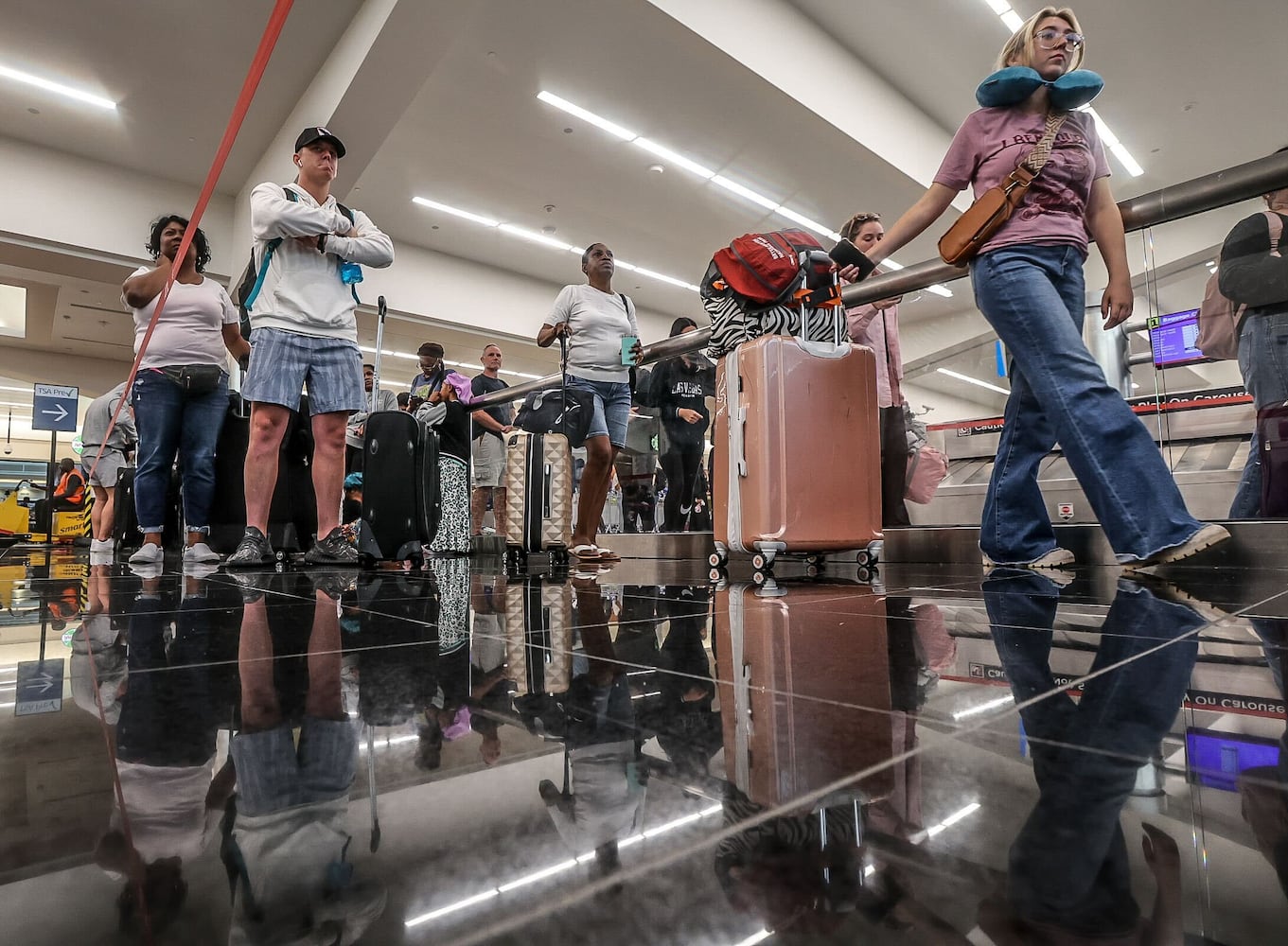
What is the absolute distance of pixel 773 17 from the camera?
20.2ft

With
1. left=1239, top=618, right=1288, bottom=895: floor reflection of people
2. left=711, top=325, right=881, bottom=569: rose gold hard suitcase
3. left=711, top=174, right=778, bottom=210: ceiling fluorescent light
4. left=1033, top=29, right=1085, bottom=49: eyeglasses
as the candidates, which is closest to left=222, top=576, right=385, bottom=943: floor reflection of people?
left=1239, top=618, right=1288, bottom=895: floor reflection of people

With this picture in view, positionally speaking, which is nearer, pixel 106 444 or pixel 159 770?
pixel 159 770

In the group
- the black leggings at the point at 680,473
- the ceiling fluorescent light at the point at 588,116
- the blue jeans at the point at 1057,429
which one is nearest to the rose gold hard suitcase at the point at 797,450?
the blue jeans at the point at 1057,429

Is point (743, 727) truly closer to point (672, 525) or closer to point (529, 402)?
point (529, 402)

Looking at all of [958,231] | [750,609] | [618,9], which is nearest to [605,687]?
[750,609]

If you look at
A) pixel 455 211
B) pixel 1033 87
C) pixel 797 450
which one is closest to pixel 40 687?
pixel 797 450

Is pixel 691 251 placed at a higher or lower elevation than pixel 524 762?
higher

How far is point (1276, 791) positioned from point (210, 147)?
31.0 feet

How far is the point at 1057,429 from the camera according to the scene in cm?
172

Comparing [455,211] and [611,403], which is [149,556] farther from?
[455,211]

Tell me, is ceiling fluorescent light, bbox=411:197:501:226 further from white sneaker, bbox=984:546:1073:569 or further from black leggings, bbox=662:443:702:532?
white sneaker, bbox=984:546:1073:569

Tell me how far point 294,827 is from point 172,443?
3.25 meters

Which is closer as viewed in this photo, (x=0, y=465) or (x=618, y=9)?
(x=618, y=9)

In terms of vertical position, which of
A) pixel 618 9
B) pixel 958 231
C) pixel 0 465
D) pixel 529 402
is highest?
pixel 618 9
